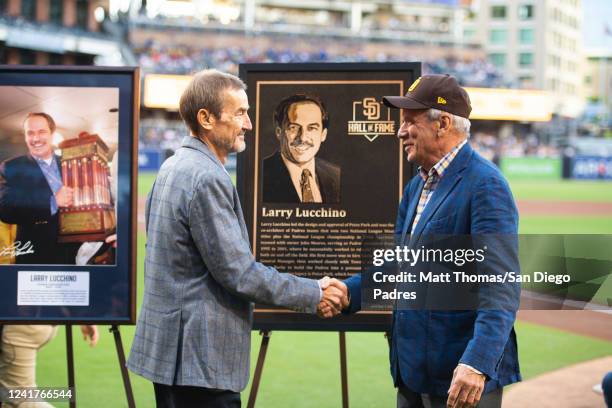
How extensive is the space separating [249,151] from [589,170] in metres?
42.0

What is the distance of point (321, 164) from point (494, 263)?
5.86 ft

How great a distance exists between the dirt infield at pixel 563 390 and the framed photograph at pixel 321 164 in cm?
193

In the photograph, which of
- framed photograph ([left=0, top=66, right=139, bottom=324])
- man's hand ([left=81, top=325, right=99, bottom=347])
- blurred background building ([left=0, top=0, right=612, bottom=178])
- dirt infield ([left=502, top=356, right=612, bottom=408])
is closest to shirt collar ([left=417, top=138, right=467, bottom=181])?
framed photograph ([left=0, top=66, right=139, bottom=324])

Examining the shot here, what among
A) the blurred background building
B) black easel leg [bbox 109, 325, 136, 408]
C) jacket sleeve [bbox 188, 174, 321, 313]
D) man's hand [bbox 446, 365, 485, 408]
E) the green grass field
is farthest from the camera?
the blurred background building

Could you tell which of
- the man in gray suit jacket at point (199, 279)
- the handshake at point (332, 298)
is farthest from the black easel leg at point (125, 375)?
the handshake at point (332, 298)

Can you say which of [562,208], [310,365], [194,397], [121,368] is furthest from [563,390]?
[562,208]

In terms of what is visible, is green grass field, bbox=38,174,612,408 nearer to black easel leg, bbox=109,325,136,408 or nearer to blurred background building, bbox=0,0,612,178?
black easel leg, bbox=109,325,136,408

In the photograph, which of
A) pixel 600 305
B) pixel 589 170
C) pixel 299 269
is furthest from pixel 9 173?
pixel 589 170

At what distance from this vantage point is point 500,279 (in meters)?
2.99

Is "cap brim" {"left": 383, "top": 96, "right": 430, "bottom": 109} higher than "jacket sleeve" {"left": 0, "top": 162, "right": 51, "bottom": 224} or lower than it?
higher

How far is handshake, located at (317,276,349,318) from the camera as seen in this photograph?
3533 mm

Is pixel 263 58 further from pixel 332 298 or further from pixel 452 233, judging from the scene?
pixel 452 233

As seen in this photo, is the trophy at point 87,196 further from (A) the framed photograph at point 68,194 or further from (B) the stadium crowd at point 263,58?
(B) the stadium crowd at point 263,58

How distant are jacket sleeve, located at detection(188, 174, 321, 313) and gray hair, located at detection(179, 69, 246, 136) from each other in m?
0.30
